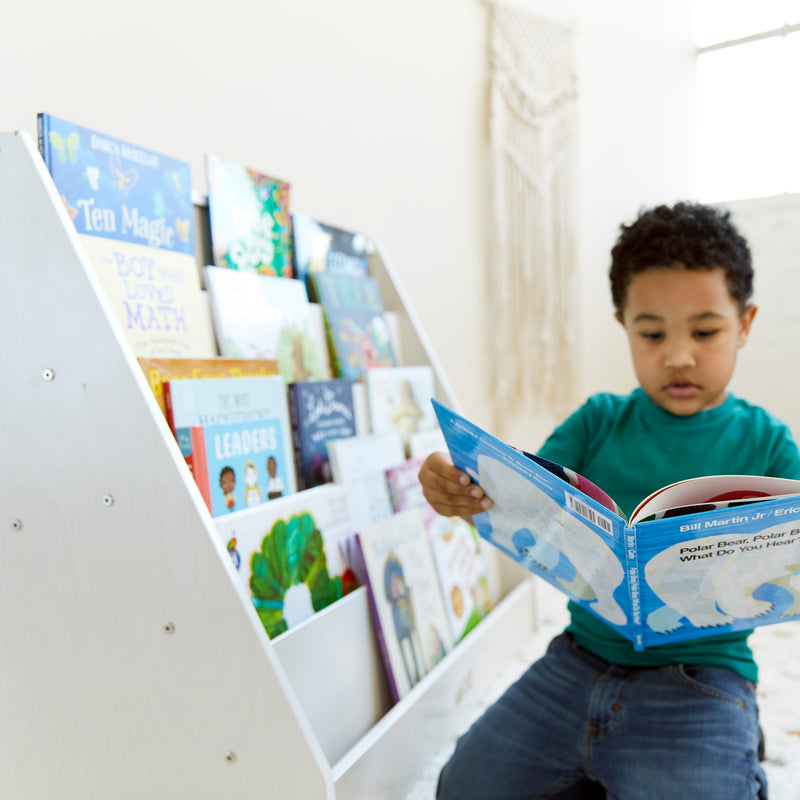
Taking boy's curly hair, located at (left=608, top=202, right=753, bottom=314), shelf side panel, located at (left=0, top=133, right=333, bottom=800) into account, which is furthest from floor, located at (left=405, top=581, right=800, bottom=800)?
boy's curly hair, located at (left=608, top=202, right=753, bottom=314)

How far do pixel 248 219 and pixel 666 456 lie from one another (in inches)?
25.2

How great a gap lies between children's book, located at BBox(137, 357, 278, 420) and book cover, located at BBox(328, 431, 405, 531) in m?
0.16

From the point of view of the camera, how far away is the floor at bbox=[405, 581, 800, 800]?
100 centimetres

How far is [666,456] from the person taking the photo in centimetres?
89

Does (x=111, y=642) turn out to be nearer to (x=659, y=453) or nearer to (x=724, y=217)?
(x=659, y=453)

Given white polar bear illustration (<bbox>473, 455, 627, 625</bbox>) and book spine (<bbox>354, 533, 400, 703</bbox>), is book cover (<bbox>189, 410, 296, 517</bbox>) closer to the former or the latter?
book spine (<bbox>354, 533, 400, 703</bbox>)

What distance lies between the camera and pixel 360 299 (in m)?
1.21

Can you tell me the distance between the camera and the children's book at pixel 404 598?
3.25ft

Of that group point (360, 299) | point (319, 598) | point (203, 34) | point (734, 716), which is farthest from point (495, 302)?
point (734, 716)

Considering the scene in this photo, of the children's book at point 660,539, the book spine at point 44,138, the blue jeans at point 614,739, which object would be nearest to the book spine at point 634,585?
the children's book at point 660,539

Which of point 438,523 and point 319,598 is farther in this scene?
point 438,523

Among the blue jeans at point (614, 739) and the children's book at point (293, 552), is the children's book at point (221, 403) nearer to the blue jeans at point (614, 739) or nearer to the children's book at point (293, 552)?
the children's book at point (293, 552)

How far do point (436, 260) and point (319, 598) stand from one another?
1.06 meters

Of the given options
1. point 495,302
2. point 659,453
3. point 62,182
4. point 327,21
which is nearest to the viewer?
point 62,182
